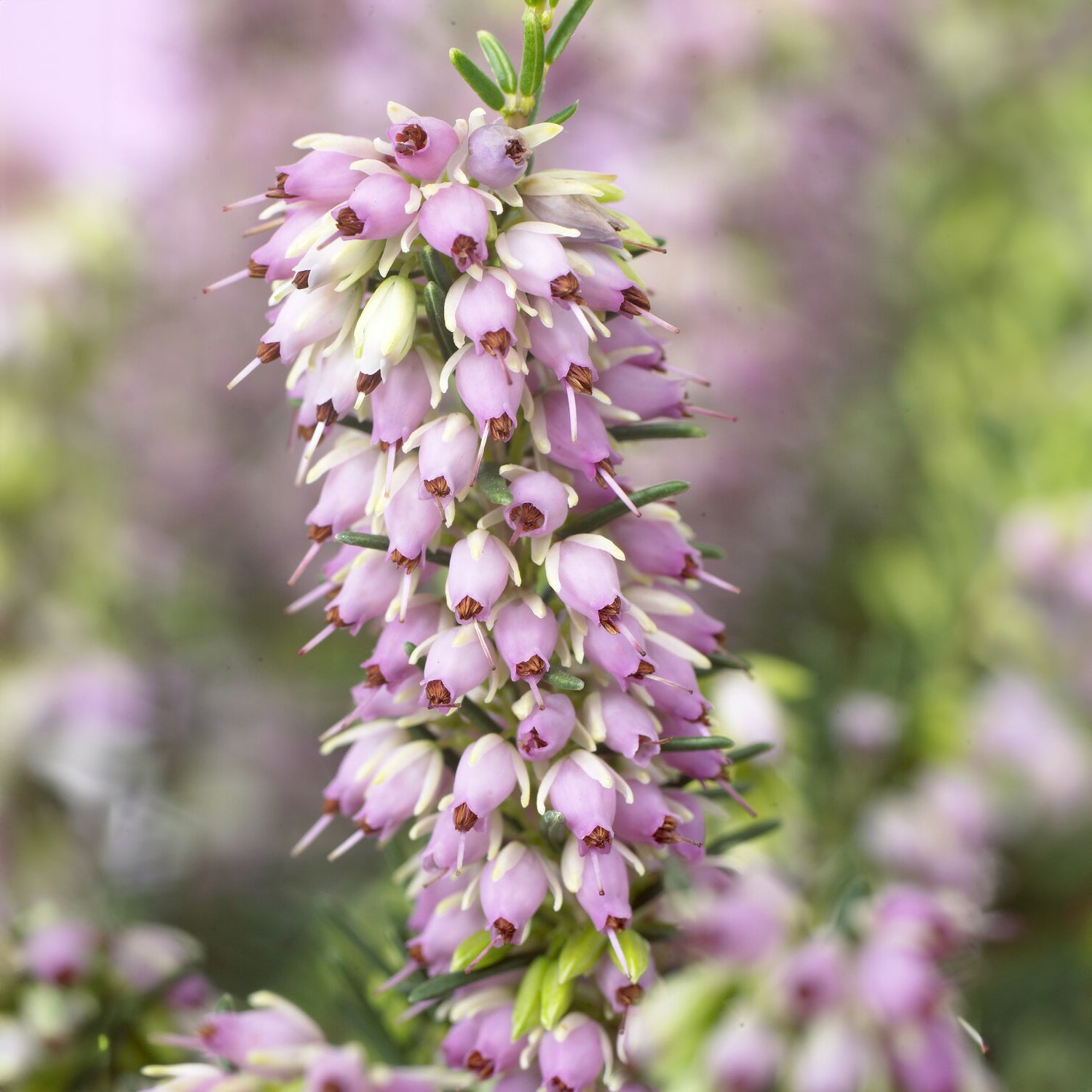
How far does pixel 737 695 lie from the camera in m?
0.78

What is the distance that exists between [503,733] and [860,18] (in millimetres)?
1332

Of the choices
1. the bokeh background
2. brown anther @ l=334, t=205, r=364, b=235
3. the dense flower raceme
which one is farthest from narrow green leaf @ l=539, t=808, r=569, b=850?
the bokeh background

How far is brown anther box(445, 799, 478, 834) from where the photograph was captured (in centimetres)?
41

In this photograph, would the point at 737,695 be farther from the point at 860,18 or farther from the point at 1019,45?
the point at 1019,45

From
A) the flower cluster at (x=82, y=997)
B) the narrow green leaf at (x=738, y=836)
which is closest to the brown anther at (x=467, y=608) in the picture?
the narrow green leaf at (x=738, y=836)

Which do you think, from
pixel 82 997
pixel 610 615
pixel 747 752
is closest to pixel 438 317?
pixel 610 615

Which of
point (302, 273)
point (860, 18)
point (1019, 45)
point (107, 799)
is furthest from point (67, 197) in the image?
point (1019, 45)

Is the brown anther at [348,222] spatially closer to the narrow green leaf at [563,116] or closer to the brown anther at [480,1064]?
the narrow green leaf at [563,116]

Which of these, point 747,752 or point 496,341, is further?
point 747,752

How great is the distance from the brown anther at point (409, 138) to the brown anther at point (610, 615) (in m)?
0.17

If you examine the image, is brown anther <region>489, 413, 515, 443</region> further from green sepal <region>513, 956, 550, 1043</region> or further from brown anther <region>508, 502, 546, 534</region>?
green sepal <region>513, 956, 550, 1043</region>

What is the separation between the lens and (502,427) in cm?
39

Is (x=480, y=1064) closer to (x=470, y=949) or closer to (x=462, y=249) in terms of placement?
(x=470, y=949)

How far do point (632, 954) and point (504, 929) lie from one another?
0.20 feet
